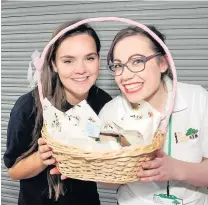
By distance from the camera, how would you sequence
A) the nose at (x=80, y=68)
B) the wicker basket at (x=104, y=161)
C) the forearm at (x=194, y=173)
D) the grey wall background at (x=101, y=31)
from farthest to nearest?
the grey wall background at (x=101, y=31) < the nose at (x=80, y=68) < the forearm at (x=194, y=173) < the wicker basket at (x=104, y=161)

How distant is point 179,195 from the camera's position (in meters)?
1.24

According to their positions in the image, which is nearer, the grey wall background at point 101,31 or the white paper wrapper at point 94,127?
the white paper wrapper at point 94,127

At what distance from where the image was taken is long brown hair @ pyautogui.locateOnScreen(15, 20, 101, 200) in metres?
1.34

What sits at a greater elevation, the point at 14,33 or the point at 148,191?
the point at 14,33

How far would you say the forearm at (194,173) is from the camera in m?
1.12

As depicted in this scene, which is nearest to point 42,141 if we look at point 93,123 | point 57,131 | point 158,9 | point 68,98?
point 57,131

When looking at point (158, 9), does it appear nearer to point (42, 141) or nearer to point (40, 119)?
point (40, 119)

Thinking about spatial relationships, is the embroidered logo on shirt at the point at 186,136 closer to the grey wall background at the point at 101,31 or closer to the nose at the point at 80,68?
the nose at the point at 80,68

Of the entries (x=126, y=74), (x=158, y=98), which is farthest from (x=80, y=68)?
(x=158, y=98)

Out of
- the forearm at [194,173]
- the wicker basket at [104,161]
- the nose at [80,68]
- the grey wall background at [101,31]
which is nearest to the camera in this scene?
the wicker basket at [104,161]

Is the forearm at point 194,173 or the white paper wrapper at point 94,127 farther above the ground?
the white paper wrapper at point 94,127

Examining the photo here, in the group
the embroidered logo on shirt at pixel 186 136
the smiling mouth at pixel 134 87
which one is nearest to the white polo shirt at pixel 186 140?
the embroidered logo on shirt at pixel 186 136

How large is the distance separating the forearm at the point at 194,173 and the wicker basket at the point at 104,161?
152 millimetres

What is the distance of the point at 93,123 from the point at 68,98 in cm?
32
